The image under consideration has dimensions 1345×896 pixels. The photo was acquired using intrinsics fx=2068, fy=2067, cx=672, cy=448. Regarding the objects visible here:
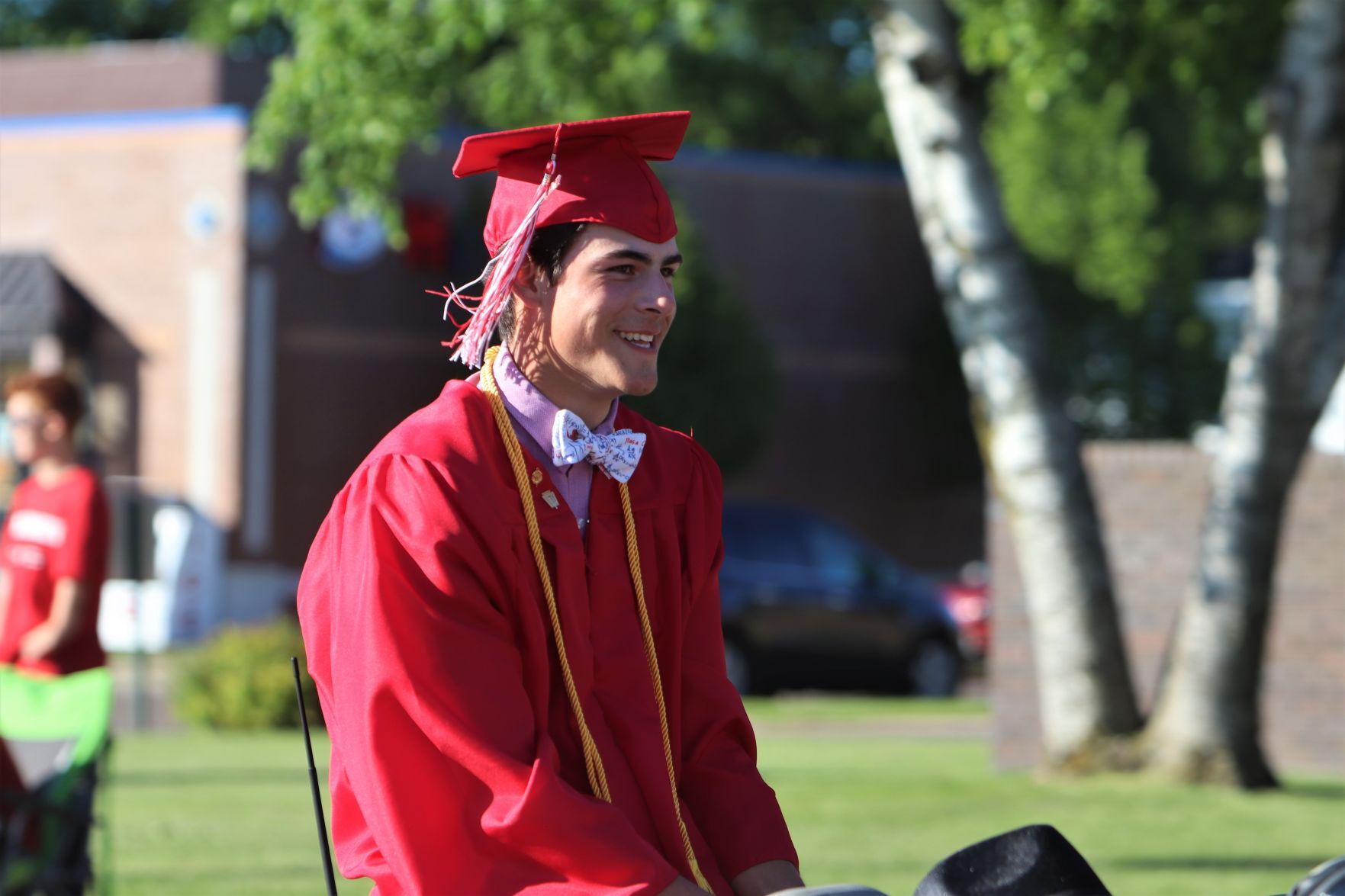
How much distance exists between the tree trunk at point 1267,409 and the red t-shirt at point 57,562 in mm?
6202

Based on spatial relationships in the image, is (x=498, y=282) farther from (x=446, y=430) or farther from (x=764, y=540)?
(x=764, y=540)

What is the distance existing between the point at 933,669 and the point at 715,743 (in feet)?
59.3

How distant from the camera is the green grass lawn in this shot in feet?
27.7

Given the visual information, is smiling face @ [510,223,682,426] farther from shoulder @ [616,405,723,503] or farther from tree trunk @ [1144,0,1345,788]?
tree trunk @ [1144,0,1345,788]

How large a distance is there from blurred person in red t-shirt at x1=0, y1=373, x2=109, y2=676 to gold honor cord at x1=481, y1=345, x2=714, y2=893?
13.3 feet

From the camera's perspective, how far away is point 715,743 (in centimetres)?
322

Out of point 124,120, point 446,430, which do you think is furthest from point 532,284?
point 124,120

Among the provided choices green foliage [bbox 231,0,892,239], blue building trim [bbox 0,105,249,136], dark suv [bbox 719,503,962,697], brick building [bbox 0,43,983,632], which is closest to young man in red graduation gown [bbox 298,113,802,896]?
green foliage [bbox 231,0,892,239]

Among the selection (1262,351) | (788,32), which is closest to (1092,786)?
(1262,351)

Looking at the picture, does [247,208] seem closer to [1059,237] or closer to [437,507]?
[1059,237]

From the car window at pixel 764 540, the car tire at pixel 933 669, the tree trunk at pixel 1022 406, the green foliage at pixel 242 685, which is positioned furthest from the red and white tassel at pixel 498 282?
the car tire at pixel 933 669

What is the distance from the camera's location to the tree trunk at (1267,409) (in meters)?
10.6

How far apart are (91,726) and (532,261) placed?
3.87 m

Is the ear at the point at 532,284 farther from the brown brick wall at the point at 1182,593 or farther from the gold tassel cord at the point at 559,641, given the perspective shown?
the brown brick wall at the point at 1182,593
